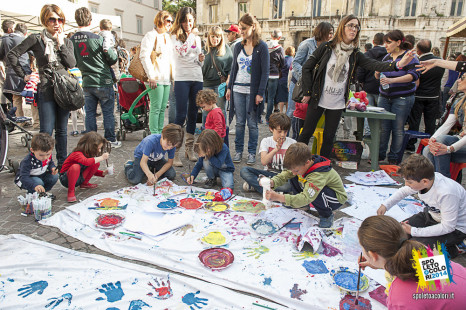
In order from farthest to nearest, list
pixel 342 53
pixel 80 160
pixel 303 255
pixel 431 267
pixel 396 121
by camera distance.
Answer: pixel 396 121 < pixel 342 53 < pixel 80 160 < pixel 303 255 < pixel 431 267

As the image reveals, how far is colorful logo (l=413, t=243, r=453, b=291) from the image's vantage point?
119 cm

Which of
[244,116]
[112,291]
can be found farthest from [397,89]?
[112,291]

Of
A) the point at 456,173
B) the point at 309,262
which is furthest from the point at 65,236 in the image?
the point at 456,173

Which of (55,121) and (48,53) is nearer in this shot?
(48,53)

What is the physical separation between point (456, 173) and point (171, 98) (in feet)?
12.5

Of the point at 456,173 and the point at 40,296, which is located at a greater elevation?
the point at 456,173

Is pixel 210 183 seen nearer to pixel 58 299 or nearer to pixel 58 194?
pixel 58 194

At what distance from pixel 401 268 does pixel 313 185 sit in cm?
121

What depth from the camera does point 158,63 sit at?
170 inches

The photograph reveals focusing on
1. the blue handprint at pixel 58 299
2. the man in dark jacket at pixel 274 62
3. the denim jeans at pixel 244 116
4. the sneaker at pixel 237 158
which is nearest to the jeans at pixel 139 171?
the sneaker at pixel 237 158

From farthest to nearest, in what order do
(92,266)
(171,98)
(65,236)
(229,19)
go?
(229,19), (171,98), (65,236), (92,266)

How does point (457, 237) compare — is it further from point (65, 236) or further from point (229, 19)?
point (229, 19)

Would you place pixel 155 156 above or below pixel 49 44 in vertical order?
below

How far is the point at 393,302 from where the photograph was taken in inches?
53.1
